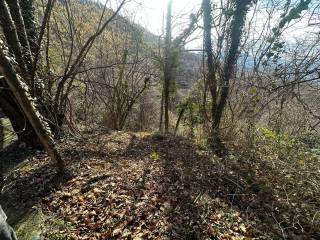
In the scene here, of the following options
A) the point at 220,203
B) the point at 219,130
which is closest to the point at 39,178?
the point at 220,203

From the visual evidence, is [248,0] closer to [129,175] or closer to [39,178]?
[129,175]

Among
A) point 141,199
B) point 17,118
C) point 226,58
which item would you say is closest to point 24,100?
point 141,199

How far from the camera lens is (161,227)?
342 centimetres

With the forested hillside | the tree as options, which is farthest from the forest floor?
the tree

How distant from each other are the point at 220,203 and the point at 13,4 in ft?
17.2

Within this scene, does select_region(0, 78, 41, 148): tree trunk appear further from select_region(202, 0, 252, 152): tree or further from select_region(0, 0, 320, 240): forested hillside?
select_region(202, 0, 252, 152): tree

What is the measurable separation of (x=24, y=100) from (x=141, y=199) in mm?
2128

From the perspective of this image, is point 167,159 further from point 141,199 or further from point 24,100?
point 24,100

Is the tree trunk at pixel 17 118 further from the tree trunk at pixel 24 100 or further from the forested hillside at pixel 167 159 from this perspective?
the tree trunk at pixel 24 100

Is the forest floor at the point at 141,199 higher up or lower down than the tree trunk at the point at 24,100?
lower down

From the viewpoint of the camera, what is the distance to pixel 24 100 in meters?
3.78

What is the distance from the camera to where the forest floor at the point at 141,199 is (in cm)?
345

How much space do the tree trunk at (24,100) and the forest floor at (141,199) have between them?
46 cm

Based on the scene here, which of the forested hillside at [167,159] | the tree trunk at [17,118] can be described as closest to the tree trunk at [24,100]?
the forested hillside at [167,159]
